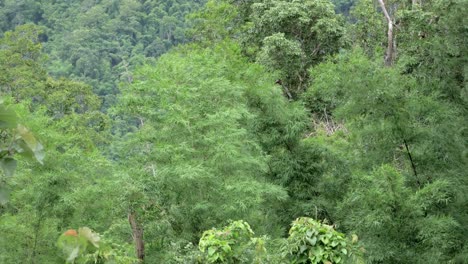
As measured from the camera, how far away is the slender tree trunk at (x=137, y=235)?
8.01m

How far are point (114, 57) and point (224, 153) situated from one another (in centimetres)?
3119

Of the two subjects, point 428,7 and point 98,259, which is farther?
point 428,7

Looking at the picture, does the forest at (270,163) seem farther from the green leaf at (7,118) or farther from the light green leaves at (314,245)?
the green leaf at (7,118)

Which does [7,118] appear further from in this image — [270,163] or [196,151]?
[270,163]

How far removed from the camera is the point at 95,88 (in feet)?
112

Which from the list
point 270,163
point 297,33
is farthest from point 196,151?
point 297,33

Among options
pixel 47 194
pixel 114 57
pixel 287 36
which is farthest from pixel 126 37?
pixel 47 194

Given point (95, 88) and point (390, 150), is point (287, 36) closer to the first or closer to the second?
point (390, 150)

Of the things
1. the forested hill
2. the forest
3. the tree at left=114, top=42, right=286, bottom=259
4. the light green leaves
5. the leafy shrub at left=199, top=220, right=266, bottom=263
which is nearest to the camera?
the light green leaves

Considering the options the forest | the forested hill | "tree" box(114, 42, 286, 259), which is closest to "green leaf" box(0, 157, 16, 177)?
the forest

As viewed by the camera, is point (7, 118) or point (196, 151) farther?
point (196, 151)

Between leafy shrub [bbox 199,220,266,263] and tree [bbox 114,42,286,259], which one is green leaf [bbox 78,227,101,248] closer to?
leafy shrub [bbox 199,220,266,263]

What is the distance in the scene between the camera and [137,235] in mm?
8203

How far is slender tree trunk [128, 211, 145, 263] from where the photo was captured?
8008 mm
